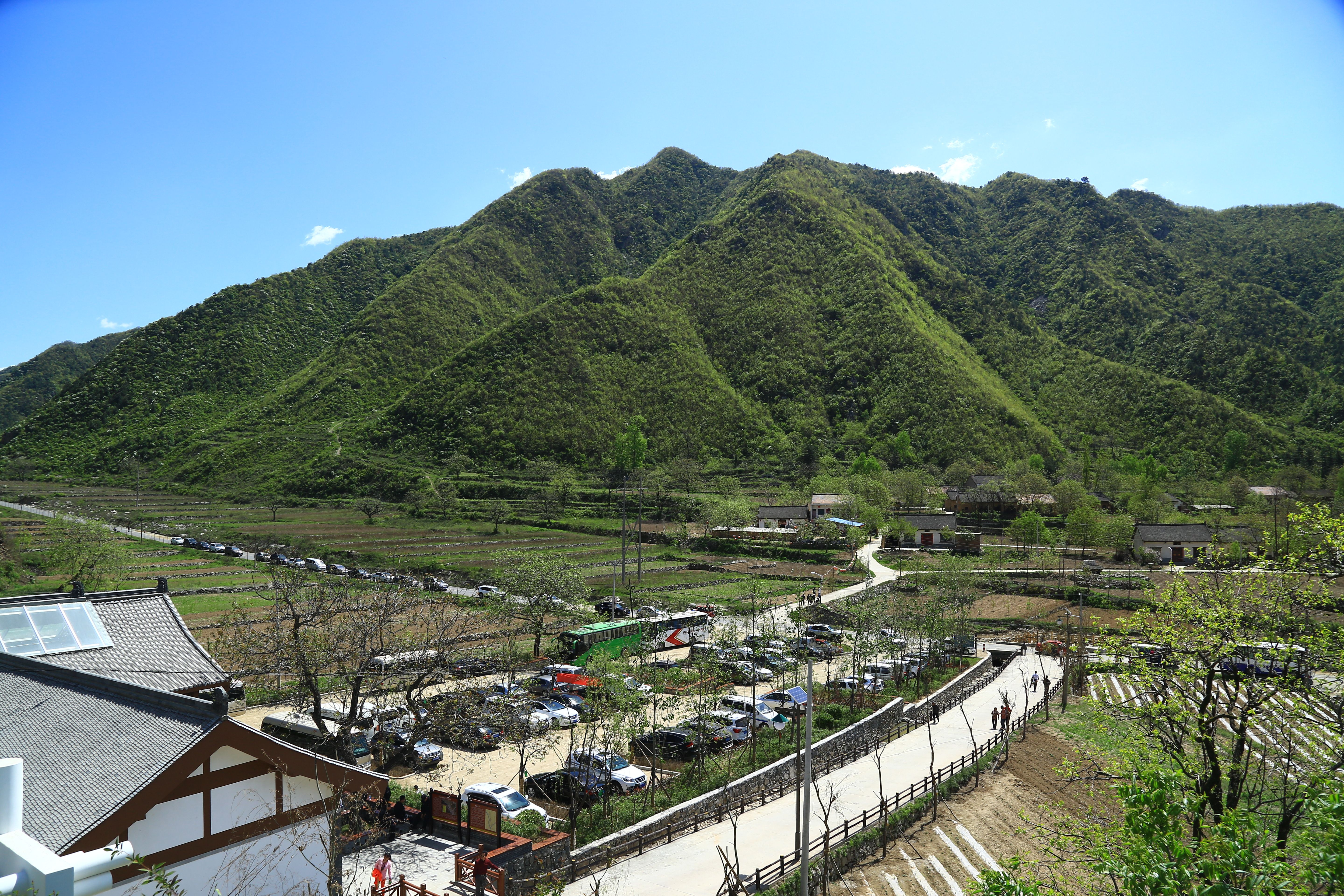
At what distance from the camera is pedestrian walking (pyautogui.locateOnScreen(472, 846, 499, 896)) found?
44.7 ft

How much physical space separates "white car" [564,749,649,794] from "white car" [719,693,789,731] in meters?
7.69

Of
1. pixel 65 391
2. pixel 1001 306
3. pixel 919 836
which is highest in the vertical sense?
pixel 1001 306

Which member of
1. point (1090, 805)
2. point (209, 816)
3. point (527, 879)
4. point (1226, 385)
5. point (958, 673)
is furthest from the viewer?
point (1226, 385)

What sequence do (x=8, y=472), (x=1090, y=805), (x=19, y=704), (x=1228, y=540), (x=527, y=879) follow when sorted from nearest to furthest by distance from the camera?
1. (x=19, y=704)
2. (x=527, y=879)
3. (x=1090, y=805)
4. (x=1228, y=540)
5. (x=8, y=472)

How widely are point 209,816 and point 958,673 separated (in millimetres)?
38514

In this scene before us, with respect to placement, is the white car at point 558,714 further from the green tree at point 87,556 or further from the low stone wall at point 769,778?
the green tree at point 87,556

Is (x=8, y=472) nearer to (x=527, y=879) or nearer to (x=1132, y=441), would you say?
(x=527, y=879)

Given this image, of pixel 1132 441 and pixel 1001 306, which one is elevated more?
pixel 1001 306

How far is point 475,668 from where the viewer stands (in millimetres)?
28391

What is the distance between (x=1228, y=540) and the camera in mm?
75938

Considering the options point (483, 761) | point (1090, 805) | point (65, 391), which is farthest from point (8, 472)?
point (1090, 805)

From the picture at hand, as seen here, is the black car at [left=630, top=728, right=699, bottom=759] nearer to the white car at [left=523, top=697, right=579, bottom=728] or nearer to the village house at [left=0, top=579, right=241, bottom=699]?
the white car at [left=523, top=697, right=579, bottom=728]

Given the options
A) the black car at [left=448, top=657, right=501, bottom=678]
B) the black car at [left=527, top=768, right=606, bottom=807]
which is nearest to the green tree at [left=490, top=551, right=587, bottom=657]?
the black car at [left=448, top=657, right=501, bottom=678]

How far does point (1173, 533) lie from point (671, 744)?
78013 mm
